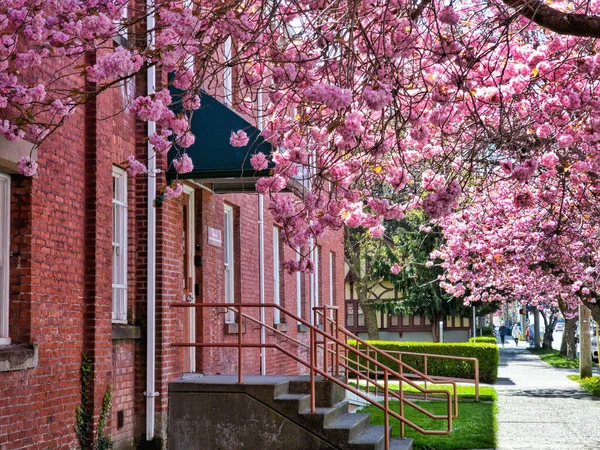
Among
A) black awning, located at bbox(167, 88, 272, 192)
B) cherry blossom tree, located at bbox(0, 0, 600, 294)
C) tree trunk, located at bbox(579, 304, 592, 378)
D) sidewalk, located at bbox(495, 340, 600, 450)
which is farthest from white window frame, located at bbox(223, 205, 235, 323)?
tree trunk, located at bbox(579, 304, 592, 378)

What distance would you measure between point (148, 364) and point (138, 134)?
9.84ft

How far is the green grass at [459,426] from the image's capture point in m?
14.7

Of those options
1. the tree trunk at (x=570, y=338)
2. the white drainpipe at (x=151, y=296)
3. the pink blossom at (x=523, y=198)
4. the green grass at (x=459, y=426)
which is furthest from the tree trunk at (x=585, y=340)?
the pink blossom at (x=523, y=198)

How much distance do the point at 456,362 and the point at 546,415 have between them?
13.4 metres

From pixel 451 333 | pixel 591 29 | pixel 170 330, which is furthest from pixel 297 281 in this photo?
pixel 451 333

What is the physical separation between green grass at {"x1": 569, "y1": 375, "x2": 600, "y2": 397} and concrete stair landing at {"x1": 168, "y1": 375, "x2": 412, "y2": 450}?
14727 mm

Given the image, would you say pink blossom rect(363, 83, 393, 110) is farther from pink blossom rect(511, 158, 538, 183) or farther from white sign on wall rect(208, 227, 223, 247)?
white sign on wall rect(208, 227, 223, 247)

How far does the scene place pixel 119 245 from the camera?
1223 centimetres

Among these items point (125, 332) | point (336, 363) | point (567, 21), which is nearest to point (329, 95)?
point (567, 21)

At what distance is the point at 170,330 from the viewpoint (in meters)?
12.9

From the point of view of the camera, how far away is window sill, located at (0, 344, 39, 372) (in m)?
8.84

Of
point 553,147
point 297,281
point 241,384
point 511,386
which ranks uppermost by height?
point 553,147

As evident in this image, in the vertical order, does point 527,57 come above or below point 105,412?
above

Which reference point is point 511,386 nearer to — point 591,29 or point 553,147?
point 553,147
